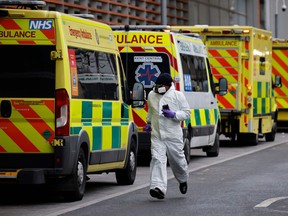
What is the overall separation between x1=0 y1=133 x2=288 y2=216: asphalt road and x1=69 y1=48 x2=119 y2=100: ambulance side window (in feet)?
4.25

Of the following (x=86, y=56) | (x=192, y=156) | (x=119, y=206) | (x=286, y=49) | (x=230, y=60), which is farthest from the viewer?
(x=286, y=49)

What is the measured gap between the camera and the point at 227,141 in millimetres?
31344

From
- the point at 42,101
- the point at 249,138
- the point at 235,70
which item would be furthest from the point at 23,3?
the point at 249,138

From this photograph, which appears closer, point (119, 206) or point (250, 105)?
point (119, 206)

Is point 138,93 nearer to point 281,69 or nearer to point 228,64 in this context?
point 228,64

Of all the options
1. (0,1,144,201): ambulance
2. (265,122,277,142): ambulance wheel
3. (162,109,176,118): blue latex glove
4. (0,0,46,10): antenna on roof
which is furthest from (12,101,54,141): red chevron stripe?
(265,122,277,142): ambulance wheel

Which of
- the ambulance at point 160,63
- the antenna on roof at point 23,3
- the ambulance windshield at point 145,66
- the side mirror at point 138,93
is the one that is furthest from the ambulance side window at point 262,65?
the antenna on roof at point 23,3

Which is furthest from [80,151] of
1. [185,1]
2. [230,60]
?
[185,1]

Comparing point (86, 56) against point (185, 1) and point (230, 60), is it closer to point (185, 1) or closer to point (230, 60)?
point (230, 60)

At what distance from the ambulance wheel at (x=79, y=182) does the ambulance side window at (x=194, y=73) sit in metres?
7.02

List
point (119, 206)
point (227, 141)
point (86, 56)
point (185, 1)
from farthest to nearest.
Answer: point (185, 1), point (227, 141), point (86, 56), point (119, 206)

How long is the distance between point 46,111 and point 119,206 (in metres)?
1.38

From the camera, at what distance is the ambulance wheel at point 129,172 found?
16.9 m

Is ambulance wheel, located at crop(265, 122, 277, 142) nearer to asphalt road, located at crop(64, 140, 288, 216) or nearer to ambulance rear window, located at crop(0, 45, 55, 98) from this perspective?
asphalt road, located at crop(64, 140, 288, 216)
